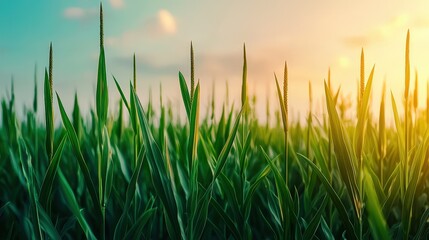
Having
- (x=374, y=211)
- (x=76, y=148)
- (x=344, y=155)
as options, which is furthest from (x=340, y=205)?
(x=76, y=148)

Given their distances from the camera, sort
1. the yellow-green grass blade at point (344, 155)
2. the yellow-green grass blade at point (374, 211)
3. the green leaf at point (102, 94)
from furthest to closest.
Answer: the green leaf at point (102, 94)
the yellow-green grass blade at point (344, 155)
the yellow-green grass blade at point (374, 211)

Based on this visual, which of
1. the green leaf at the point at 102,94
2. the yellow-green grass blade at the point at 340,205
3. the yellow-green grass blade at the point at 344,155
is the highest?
the green leaf at the point at 102,94

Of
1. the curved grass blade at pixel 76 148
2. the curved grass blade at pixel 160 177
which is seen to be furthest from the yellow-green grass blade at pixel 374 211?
the curved grass blade at pixel 76 148

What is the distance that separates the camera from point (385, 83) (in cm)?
162

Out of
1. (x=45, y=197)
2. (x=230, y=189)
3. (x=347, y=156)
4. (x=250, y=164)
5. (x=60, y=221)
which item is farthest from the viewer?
(x=250, y=164)

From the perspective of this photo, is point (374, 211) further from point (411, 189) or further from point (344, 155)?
point (411, 189)

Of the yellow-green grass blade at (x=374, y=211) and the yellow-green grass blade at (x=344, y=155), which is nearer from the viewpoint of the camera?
the yellow-green grass blade at (x=374, y=211)

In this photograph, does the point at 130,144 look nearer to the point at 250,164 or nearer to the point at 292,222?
the point at 250,164

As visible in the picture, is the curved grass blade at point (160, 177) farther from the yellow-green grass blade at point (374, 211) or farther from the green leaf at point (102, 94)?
the yellow-green grass blade at point (374, 211)

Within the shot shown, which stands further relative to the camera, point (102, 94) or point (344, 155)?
point (102, 94)

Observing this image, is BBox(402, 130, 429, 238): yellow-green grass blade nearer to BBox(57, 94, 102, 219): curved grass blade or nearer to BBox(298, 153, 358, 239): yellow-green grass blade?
BBox(298, 153, 358, 239): yellow-green grass blade

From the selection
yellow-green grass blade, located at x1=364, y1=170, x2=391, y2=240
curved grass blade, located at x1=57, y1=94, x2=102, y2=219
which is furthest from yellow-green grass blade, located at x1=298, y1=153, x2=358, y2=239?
curved grass blade, located at x1=57, y1=94, x2=102, y2=219

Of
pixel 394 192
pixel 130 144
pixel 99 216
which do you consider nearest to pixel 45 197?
pixel 99 216

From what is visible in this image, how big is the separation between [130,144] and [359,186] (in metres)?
1.20
